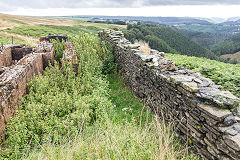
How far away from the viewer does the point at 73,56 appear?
7.80 meters

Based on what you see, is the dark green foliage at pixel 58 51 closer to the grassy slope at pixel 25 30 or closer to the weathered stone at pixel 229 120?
the grassy slope at pixel 25 30

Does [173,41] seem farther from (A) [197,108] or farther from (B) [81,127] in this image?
(B) [81,127]

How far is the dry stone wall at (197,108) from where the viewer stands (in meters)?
2.77

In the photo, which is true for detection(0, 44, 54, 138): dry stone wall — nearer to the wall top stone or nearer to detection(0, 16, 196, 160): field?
detection(0, 16, 196, 160): field

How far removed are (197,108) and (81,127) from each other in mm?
2427

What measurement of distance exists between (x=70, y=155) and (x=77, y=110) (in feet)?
5.79

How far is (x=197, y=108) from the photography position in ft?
11.1

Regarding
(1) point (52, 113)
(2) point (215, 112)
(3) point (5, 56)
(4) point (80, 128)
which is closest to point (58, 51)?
(3) point (5, 56)

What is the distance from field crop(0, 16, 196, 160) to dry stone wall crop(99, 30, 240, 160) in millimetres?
410

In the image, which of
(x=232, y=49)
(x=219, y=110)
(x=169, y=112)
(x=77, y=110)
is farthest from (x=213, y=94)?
(x=232, y=49)

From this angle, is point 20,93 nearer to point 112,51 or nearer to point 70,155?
point 70,155

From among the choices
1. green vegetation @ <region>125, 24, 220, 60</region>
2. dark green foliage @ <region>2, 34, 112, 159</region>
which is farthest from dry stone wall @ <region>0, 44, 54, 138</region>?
green vegetation @ <region>125, 24, 220, 60</region>

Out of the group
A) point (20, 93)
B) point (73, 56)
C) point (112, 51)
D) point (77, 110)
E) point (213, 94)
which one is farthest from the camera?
point (112, 51)

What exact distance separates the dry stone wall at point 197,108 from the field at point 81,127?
0.41 metres
